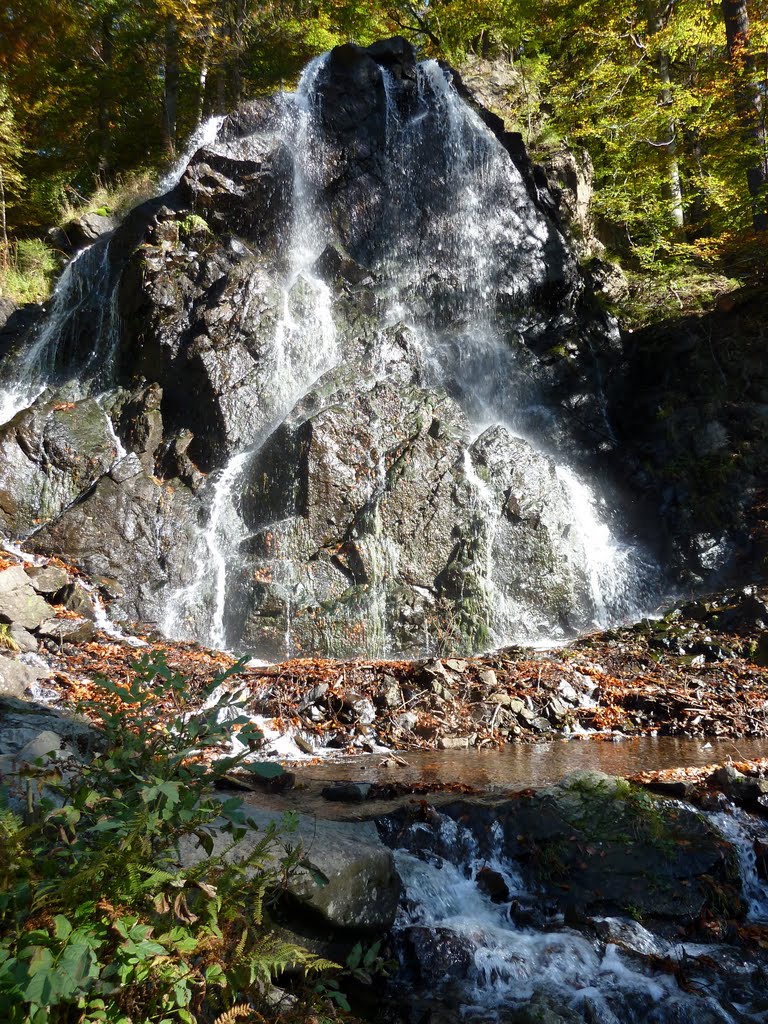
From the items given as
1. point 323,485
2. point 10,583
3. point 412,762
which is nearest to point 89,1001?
point 412,762

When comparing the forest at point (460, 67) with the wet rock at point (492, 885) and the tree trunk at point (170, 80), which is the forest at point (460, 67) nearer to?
the tree trunk at point (170, 80)

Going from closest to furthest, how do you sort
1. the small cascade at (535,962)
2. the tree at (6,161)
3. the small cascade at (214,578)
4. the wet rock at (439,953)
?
the small cascade at (535,962)
the wet rock at (439,953)
the small cascade at (214,578)
the tree at (6,161)

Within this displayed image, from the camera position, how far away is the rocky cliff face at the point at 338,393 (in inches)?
396

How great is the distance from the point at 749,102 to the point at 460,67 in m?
8.11

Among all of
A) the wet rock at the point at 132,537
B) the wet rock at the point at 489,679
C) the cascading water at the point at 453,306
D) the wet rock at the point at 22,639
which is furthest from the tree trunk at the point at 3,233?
the wet rock at the point at 489,679

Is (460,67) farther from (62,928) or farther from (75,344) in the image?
(62,928)

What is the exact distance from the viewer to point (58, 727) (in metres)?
4.43

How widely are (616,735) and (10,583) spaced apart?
24.2 ft

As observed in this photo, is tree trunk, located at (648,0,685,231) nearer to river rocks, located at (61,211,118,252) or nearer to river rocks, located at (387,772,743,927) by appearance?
river rocks, located at (61,211,118,252)

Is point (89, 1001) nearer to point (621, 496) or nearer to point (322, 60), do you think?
point (621, 496)

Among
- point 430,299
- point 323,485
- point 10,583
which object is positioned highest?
point 430,299

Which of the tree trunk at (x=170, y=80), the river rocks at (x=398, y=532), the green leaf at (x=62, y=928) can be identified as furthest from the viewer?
the tree trunk at (x=170, y=80)

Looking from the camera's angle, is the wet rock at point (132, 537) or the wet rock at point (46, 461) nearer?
the wet rock at point (132, 537)

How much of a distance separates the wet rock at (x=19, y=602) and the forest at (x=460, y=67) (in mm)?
11373
